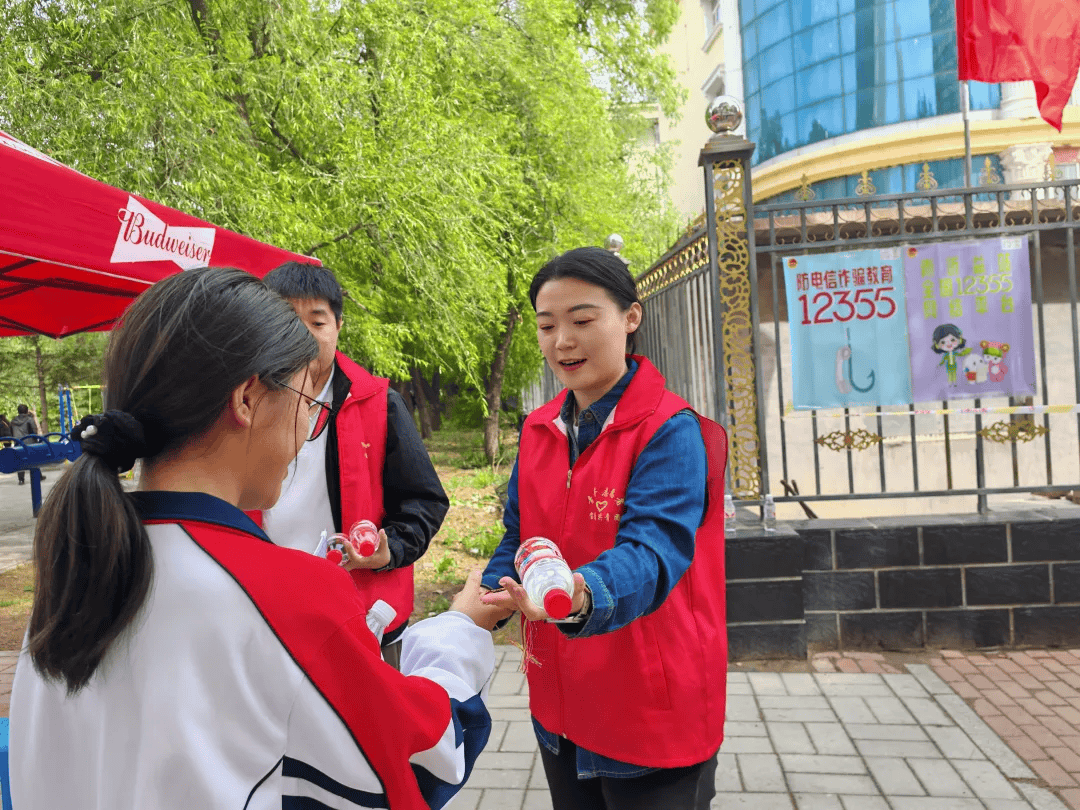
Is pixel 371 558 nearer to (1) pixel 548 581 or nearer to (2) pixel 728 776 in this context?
(1) pixel 548 581

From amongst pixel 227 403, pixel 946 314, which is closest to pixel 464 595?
pixel 227 403

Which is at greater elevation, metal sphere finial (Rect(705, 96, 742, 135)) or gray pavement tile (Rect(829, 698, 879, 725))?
metal sphere finial (Rect(705, 96, 742, 135))

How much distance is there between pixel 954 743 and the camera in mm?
3662

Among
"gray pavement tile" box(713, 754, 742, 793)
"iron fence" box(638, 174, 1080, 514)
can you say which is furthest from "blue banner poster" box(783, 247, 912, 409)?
"gray pavement tile" box(713, 754, 742, 793)

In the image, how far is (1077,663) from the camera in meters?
4.54

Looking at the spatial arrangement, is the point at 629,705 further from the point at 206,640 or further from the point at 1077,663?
the point at 1077,663

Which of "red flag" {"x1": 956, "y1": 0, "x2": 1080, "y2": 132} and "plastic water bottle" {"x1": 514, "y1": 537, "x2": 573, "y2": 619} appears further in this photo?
"red flag" {"x1": 956, "y1": 0, "x2": 1080, "y2": 132}

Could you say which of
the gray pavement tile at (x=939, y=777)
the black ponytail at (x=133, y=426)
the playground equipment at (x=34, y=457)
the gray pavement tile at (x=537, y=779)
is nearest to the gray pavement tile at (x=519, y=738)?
the gray pavement tile at (x=537, y=779)

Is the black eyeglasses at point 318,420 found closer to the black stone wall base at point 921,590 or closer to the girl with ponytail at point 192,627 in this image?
the girl with ponytail at point 192,627

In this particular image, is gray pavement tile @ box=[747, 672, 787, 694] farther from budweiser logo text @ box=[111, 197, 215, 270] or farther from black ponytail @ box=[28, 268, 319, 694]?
black ponytail @ box=[28, 268, 319, 694]

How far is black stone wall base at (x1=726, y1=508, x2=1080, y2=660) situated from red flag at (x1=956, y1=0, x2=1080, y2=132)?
9.77 feet

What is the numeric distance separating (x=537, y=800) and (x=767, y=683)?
1650mm

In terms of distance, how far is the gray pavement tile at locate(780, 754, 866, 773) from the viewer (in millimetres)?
3479

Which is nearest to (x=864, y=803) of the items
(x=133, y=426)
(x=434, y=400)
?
(x=133, y=426)
